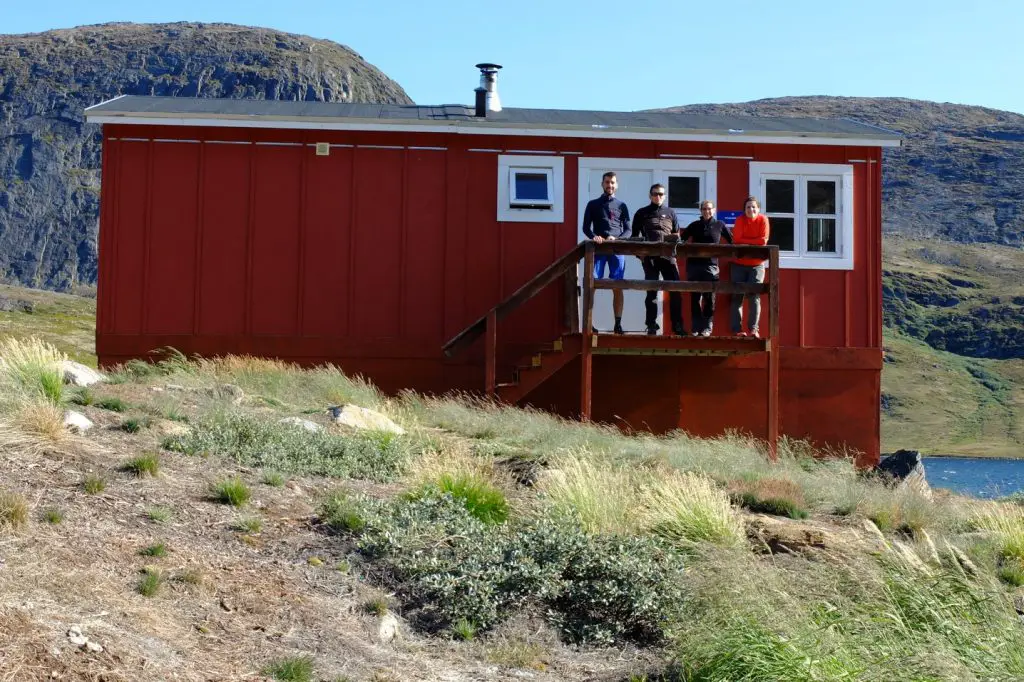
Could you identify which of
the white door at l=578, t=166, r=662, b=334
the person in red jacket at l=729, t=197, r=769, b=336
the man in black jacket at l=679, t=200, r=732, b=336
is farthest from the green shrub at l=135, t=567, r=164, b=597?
the white door at l=578, t=166, r=662, b=334

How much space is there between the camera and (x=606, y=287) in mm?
13227

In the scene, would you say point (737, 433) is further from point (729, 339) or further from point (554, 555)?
point (554, 555)

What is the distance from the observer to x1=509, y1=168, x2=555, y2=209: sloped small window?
15.7m

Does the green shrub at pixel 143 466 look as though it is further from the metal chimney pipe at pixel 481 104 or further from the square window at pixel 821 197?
the square window at pixel 821 197

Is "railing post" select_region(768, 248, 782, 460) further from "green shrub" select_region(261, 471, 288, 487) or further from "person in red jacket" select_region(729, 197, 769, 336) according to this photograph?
"green shrub" select_region(261, 471, 288, 487)

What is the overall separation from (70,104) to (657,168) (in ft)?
614

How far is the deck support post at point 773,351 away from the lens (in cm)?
1373

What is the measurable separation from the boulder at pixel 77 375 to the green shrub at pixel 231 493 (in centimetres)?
413

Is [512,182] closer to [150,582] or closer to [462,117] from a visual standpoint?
[462,117]

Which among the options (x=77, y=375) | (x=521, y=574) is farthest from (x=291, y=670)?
(x=77, y=375)

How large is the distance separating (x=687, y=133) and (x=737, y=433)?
155 inches

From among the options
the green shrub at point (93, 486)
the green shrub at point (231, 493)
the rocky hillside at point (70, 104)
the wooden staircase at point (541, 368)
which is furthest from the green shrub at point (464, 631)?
the rocky hillside at point (70, 104)

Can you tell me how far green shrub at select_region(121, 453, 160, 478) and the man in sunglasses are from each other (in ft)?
22.4

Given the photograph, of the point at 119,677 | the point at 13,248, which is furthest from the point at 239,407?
the point at 13,248
